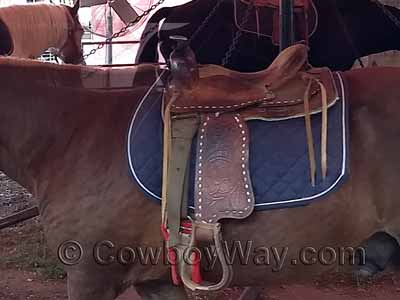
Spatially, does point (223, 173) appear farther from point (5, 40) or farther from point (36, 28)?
point (36, 28)

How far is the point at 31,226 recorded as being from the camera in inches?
216

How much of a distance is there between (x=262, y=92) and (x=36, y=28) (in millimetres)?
3455

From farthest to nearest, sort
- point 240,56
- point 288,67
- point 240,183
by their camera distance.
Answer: point 240,56 → point 288,67 → point 240,183

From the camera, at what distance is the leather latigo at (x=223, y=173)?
2105 millimetres

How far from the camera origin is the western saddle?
2.12 meters

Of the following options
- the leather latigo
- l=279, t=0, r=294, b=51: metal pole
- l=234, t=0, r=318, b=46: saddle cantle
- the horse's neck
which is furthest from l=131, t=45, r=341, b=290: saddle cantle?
the horse's neck

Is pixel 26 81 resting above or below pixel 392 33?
above

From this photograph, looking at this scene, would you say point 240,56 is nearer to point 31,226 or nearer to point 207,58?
point 207,58

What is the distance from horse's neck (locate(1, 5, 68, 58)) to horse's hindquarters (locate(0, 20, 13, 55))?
0.29 m

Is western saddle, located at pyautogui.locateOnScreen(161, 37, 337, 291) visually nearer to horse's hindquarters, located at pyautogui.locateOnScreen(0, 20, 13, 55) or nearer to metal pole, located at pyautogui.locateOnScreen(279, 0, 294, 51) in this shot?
metal pole, located at pyautogui.locateOnScreen(279, 0, 294, 51)

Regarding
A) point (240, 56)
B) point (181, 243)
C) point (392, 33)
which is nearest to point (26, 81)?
point (181, 243)

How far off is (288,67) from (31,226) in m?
3.74

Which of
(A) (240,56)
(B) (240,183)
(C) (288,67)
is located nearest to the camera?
(B) (240,183)

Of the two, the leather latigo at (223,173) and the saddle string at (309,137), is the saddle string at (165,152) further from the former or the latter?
the saddle string at (309,137)
